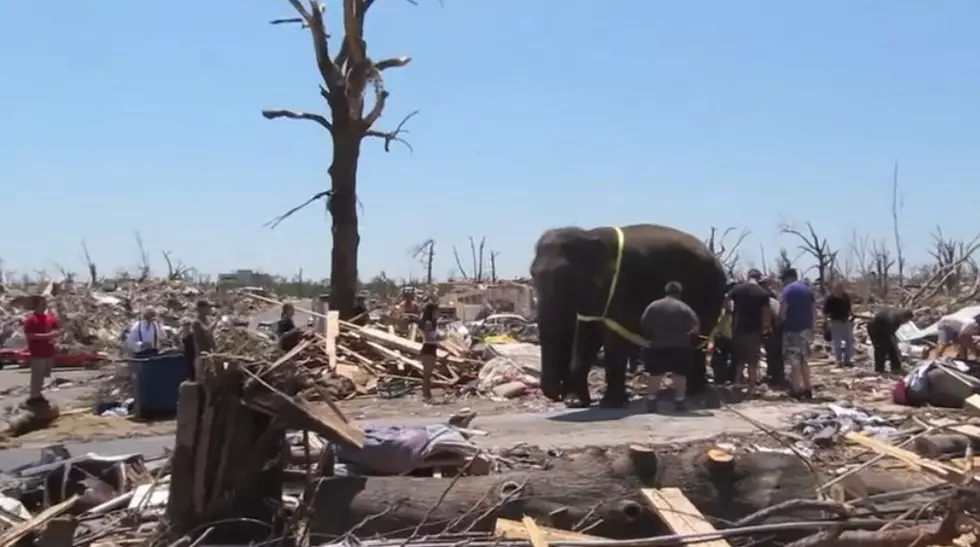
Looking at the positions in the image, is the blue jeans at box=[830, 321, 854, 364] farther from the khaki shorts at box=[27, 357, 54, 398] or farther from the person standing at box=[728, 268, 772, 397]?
the khaki shorts at box=[27, 357, 54, 398]

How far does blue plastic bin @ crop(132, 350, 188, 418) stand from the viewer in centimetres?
1612

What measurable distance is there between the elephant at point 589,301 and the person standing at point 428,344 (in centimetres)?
189

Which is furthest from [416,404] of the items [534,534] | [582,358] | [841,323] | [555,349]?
[534,534]

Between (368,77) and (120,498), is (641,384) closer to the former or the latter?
(368,77)

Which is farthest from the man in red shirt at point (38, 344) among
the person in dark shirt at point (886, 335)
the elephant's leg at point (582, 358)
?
the person in dark shirt at point (886, 335)

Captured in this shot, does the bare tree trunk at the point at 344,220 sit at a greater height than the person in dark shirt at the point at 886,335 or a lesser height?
greater

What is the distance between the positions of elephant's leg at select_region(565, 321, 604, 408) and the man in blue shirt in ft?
8.30

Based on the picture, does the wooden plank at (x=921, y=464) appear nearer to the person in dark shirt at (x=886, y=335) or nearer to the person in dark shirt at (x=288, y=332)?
the person in dark shirt at (x=288, y=332)

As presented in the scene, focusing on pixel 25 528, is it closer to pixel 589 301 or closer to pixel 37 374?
pixel 37 374

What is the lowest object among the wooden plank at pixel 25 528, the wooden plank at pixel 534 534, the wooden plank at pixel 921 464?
the wooden plank at pixel 25 528

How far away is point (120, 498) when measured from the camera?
901cm

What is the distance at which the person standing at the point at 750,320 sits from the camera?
16266 mm

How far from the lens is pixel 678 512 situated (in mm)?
7340

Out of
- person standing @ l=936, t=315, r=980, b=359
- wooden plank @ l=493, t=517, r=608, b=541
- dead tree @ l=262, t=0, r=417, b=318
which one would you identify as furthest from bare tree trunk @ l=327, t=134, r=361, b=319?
wooden plank @ l=493, t=517, r=608, b=541
